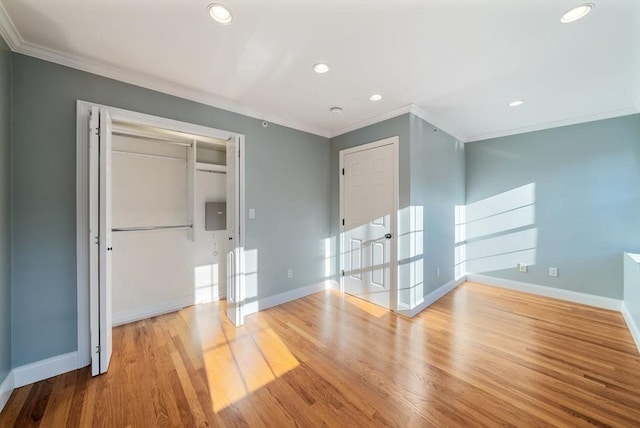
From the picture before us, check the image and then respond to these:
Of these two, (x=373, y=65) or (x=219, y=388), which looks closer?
(x=219, y=388)

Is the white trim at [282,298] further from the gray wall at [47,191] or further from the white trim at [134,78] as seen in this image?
the white trim at [134,78]

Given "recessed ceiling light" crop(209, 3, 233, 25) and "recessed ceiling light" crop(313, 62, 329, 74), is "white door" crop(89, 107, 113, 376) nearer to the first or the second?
"recessed ceiling light" crop(209, 3, 233, 25)

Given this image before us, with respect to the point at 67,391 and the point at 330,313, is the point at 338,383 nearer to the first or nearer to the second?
the point at 330,313

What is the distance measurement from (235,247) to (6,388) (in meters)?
1.80

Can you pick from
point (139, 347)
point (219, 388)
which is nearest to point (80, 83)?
point (139, 347)

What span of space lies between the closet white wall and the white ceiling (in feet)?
3.49

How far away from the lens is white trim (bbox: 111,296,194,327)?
2.75 metres

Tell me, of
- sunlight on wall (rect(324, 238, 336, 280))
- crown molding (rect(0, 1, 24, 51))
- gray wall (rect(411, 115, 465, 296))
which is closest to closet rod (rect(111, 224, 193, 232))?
crown molding (rect(0, 1, 24, 51))

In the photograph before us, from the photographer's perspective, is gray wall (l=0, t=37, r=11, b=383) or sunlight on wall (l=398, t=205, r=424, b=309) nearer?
gray wall (l=0, t=37, r=11, b=383)

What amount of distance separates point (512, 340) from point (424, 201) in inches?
66.6

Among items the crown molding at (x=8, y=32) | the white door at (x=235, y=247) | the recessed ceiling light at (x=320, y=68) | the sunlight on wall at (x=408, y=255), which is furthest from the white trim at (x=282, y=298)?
the crown molding at (x=8, y=32)

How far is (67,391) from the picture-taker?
1.75 meters

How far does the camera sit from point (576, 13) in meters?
1.51

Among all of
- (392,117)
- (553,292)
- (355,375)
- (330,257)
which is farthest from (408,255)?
(553,292)
